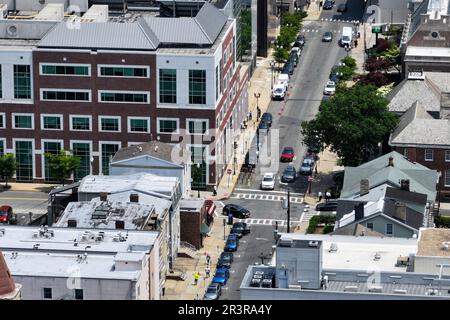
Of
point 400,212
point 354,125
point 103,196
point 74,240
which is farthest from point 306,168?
point 74,240

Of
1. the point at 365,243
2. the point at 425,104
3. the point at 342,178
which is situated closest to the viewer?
the point at 365,243

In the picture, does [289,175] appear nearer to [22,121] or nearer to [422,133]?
[422,133]

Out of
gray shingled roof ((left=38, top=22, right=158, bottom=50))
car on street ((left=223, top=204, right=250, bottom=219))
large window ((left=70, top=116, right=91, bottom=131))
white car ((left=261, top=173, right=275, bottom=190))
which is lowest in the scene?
car on street ((left=223, top=204, right=250, bottom=219))

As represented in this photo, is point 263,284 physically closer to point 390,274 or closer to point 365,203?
point 390,274

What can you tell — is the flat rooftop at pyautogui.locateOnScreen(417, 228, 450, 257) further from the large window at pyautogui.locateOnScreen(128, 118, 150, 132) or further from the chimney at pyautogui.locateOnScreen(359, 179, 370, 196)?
the large window at pyautogui.locateOnScreen(128, 118, 150, 132)

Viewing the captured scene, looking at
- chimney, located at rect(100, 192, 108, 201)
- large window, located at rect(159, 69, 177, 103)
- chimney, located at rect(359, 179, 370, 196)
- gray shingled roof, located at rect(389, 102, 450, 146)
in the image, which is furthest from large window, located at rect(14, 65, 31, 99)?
chimney, located at rect(359, 179, 370, 196)
